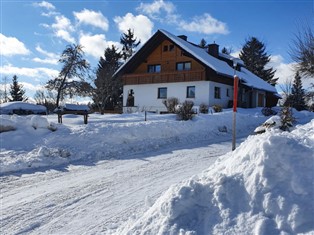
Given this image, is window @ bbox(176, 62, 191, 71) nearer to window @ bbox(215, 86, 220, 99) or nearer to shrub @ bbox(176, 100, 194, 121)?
window @ bbox(215, 86, 220, 99)

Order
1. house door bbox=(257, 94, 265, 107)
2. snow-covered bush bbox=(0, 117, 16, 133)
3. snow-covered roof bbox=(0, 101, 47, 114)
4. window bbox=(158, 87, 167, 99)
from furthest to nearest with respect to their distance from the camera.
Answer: house door bbox=(257, 94, 265, 107) → window bbox=(158, 87, 167, 99) → snow-covered roof bbox=(0, 101, 47, 114) → snow-covered bush bbox=(0, 117, 16, 133)

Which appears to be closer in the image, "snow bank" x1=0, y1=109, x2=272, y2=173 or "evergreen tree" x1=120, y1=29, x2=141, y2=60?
"snow bank" x1=0, y1=109, x2=272, y2=173

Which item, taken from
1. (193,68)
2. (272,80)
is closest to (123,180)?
(193,68)

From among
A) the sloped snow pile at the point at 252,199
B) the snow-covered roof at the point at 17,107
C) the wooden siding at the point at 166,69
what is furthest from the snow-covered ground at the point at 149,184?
the snow-covered roof at the point at 17,107

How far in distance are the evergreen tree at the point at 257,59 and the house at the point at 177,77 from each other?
1920 cm

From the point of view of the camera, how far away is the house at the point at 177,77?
2928 centimetres

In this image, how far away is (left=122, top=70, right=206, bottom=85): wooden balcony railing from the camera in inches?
1152

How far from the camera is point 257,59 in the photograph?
2147 inches

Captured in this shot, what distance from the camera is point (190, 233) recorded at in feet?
11.0

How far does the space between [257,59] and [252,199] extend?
54.5m

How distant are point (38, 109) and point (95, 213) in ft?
93.7

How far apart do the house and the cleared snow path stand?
2053 centimetres

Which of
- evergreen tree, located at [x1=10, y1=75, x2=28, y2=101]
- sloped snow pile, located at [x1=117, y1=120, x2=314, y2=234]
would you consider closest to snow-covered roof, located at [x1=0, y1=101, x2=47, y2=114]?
evergreen tree, located at [x1=10, y1=75, x2=28, y2=101]

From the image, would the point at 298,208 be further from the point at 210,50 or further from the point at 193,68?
the point at 210,50
